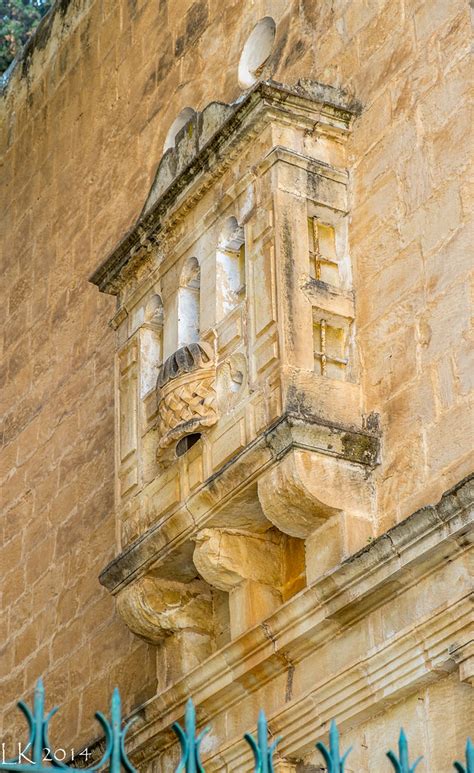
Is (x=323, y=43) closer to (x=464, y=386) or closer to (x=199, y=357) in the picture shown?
(x=199, y=357)

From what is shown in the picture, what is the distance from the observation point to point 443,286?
6.48m

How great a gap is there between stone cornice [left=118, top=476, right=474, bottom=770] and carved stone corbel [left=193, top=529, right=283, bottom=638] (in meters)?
0.21

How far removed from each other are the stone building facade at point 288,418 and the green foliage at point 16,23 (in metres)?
4.69

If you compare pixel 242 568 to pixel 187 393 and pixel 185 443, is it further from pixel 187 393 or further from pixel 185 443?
pixel 187 393

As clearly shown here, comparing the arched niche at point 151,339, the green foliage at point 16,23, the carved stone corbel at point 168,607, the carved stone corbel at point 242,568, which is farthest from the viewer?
the green foliage at point 16,23

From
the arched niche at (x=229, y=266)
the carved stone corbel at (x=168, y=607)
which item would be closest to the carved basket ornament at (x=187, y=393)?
the arched niche at (x=229, y=266)

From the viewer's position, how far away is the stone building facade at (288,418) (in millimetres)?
6168

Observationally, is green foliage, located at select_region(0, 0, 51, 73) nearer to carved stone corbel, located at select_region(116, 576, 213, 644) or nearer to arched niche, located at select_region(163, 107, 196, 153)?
arched niche, located at select_region(163, 107, 196, 153)

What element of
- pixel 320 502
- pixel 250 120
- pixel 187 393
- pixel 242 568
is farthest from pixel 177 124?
pixel 320 502

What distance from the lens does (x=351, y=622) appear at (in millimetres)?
6297

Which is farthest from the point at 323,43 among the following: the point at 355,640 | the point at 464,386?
the point at 355,640

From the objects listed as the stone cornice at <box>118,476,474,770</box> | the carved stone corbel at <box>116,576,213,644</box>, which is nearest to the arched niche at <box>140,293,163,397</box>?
the carved stone corbel at <box>116,576,213,644</box>

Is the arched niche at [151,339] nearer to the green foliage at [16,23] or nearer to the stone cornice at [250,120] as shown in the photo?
the stone cornice at [250,120]

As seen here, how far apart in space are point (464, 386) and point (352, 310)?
86 centimetres
